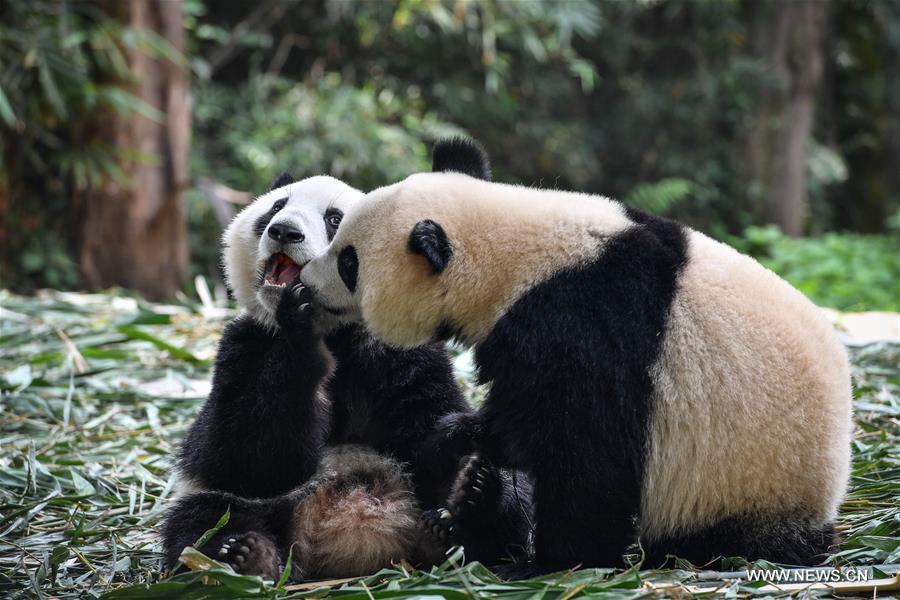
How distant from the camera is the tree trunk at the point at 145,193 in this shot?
7238 mm

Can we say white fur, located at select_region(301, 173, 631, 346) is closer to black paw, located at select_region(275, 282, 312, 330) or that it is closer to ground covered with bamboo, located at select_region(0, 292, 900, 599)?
black paw, located at select_region(275, 282, 312, 330)

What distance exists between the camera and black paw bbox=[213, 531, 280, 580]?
8.55 feet

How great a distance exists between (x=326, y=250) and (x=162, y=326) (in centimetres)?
269

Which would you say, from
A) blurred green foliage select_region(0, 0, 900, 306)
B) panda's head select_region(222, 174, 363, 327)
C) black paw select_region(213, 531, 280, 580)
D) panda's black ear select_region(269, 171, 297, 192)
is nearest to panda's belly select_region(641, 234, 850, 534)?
black paw select_region(213, 531, 280, 580)

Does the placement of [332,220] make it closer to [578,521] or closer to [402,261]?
[402,261]

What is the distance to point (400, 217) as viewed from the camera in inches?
109

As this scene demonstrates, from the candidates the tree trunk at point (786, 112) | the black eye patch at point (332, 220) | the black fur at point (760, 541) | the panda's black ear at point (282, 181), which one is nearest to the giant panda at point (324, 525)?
the black fur at point (760, 541)

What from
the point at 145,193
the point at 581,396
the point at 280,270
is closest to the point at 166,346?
the point at 280,270

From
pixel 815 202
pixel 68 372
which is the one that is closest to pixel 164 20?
pixel 68 372

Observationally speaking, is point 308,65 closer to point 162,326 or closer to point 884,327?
point 162,326

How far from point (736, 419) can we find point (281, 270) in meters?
1.53

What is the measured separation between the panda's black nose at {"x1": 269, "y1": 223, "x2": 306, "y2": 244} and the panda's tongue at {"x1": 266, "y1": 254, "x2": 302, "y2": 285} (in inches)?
3.2

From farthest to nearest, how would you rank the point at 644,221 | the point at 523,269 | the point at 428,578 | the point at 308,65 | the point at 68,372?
the point at 308,65 < the point at 68,372 < the point at 644,221 < the point at 523,269 < the point at 428,578

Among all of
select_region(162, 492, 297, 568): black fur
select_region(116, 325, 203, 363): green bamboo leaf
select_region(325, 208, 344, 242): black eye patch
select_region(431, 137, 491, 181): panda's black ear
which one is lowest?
select_region(162, 492, 297, 568): black fur
